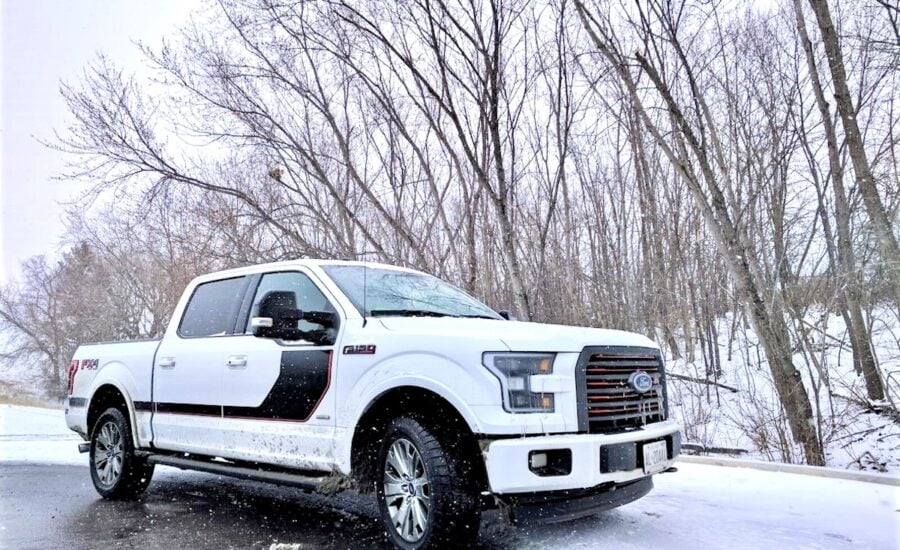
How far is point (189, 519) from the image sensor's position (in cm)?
462

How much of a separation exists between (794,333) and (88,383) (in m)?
8.01

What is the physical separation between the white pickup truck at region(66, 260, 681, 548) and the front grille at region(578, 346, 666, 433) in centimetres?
1

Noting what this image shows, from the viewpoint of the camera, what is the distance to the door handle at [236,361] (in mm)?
4500

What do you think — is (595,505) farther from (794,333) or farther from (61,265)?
(61,265)

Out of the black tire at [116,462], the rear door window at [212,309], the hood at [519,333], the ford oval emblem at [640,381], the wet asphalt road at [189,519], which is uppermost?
the rear door window at [212,309]

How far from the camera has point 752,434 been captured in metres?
6.96

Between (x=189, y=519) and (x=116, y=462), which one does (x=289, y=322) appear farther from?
(x=116, y=462)

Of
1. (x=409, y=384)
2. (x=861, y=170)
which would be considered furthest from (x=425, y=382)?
(x=861, y=170)

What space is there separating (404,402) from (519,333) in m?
0.82

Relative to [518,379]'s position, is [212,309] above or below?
above

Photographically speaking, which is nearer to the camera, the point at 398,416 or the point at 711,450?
the point at 398,416

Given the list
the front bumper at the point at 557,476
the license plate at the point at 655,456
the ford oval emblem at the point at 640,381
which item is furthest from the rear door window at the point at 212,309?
the license plate at the point at 655,456

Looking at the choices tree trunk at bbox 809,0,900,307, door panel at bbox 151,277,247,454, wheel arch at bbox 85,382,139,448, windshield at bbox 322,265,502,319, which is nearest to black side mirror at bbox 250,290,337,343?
windshield at bbox 322,265,502,319

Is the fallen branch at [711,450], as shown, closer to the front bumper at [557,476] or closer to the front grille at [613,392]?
the front grille at [613,392]
